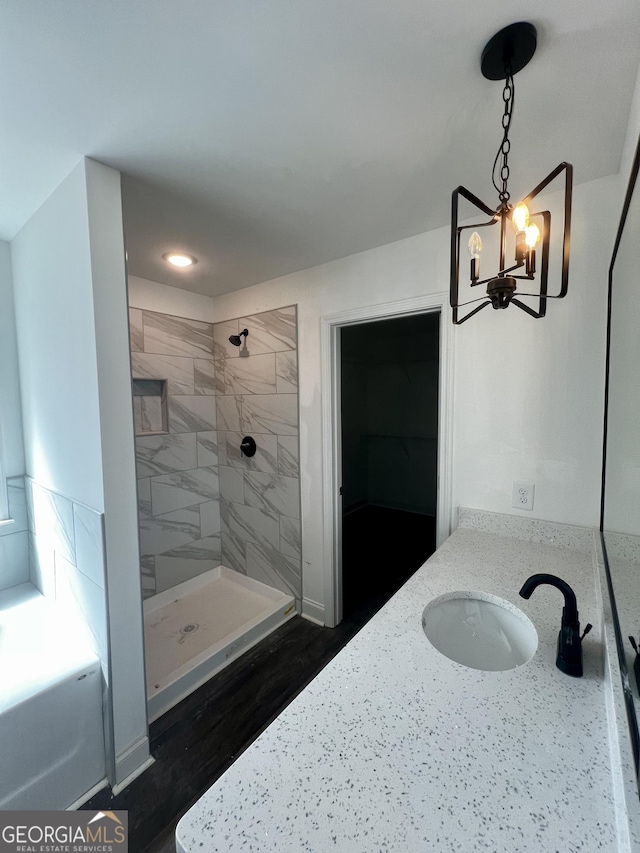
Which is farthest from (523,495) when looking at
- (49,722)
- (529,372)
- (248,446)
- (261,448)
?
(49,722)

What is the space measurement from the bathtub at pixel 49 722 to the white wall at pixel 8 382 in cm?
104

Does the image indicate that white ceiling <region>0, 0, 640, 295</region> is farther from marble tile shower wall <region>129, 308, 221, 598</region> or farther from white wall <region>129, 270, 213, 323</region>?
marble tile shower wall <region>129, 308, 221, 598</region>

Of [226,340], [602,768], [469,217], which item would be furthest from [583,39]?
[226,340]

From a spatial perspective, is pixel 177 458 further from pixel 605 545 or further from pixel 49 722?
pixel 605 545

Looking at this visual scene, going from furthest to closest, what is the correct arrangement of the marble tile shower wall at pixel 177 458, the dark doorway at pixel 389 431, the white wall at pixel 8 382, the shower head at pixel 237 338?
the dark doorway at pixel 389 431
the shower head at pixel 237 338
the marble tile shower wall at pixel 177 458
the white wall at pixel 8 382

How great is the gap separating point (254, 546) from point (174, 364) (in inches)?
63.0

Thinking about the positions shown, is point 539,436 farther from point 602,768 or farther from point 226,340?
point 226,340

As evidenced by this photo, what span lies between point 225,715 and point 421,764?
155cm

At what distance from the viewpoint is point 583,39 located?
2.75 feet

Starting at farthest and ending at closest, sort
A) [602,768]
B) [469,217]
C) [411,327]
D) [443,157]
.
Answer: [411,327], [469,217], [443,157], [602,768]

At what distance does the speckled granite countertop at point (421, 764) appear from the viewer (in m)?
0.54

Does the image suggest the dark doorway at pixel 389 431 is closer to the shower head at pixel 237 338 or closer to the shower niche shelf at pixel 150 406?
the shower head at pixel 237 338

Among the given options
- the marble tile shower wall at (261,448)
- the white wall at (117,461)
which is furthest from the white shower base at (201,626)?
the white wall at (117,461)

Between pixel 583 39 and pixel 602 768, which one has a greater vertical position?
pixel 583 39
